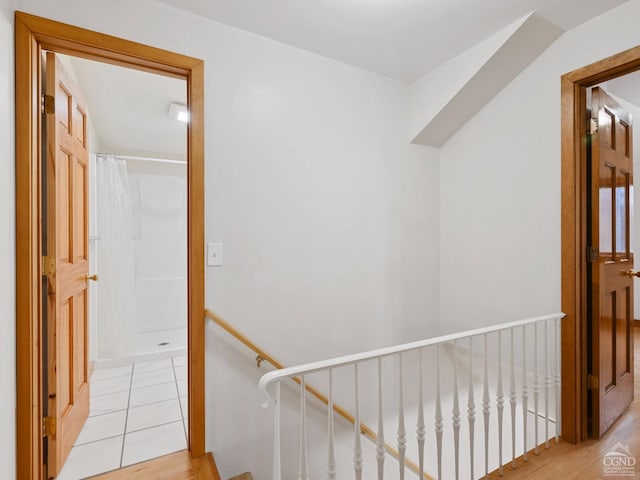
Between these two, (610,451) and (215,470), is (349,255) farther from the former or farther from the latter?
(610,451)

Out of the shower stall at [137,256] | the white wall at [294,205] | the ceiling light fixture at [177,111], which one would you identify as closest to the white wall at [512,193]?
the white wall at [294,205]

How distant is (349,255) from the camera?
87.6 inches

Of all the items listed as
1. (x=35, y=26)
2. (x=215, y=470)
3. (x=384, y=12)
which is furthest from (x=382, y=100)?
(x=215, y=470)

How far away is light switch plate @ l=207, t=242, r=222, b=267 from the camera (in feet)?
5.68

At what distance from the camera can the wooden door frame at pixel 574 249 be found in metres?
1.87

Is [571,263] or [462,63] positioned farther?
[462,63]

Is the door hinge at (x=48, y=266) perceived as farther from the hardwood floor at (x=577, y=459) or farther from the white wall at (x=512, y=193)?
the white wall at (x=512, y=193)

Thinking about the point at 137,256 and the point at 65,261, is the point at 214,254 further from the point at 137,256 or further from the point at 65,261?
the point at 137,256

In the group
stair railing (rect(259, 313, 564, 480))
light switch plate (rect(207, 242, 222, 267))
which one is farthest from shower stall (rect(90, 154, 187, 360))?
stair railing (rect(259, 313, 564, 480))

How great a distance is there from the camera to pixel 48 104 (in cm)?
156

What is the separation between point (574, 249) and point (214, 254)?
1993 millimetres

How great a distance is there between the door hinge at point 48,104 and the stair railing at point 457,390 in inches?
62.4
